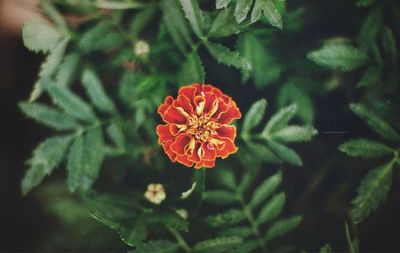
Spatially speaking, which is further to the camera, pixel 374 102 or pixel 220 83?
pixel 220 83

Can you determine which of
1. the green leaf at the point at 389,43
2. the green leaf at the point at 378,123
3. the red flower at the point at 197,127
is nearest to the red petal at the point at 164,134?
the red flower at the point at 197,127

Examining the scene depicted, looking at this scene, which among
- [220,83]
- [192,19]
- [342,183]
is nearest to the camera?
[192,19]

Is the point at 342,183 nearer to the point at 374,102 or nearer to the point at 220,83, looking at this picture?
the point at 374,102

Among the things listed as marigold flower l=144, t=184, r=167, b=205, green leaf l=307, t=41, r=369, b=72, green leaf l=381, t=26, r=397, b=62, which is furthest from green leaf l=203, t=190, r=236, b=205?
green leaf l=381, t=26, r=397, b=62

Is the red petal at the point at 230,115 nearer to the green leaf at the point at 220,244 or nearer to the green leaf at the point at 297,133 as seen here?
the green leaf at the point at 297,133

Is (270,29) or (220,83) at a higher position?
(270,29)

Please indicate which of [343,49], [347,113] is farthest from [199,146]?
[347,113]

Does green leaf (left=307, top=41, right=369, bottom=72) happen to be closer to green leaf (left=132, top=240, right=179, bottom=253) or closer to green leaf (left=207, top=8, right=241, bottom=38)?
green leaf (left=207, top=8, right=241, bottom=38)

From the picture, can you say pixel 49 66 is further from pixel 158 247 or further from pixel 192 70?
pixel 158 247
